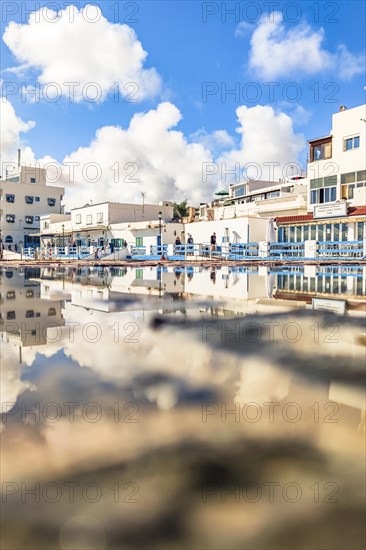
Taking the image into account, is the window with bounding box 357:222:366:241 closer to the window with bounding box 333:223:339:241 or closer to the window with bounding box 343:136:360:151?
the window with bounding box 333:223:339:241

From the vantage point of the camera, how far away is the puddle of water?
1585 mm

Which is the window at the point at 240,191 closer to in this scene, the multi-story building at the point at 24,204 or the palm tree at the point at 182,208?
the palm tree at the point at 182,208

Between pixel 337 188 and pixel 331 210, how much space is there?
8.85 feet

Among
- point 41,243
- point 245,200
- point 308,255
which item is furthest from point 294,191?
point 41,243

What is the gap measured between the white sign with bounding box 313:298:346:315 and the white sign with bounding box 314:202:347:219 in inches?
857

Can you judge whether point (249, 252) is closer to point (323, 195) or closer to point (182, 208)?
point (323, 195)

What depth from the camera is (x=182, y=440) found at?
2232 mm

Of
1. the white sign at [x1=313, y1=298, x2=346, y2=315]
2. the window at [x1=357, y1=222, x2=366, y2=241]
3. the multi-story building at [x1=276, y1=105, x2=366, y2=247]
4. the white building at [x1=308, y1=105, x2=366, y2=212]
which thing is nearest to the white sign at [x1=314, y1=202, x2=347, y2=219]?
the multi-story building at [x1=276, y1=105, x2=366, y2=247]

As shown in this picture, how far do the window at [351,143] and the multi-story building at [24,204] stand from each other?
47.0 metres

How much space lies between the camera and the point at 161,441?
221 cm

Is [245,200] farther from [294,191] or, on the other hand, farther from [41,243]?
[41,243]

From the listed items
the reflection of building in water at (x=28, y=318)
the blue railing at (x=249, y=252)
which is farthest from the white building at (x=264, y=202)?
the reflection of building in water at (x=28, y=318)

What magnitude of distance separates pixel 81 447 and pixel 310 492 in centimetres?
116

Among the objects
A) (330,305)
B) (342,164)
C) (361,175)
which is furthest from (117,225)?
(330,305)
